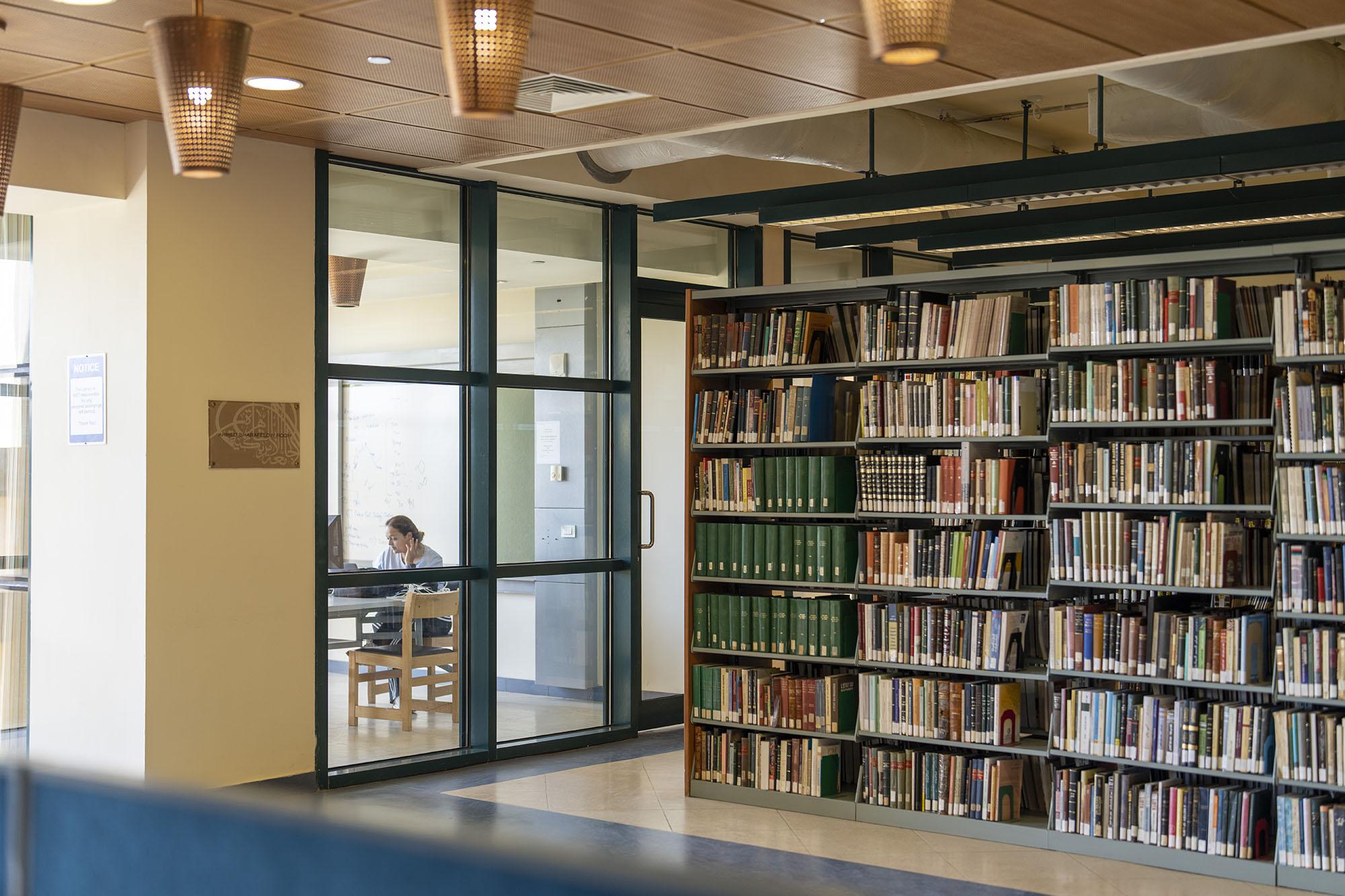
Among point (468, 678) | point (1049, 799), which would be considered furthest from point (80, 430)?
point (1049, 799)

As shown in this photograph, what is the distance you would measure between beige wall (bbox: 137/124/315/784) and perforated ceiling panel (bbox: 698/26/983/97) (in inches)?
109

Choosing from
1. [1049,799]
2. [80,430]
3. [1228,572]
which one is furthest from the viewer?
[80,430]

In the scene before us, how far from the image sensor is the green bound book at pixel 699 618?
7.19 metres

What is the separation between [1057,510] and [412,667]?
3610 millimetres

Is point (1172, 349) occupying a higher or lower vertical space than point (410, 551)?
higher

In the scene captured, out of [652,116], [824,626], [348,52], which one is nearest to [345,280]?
[652,116]

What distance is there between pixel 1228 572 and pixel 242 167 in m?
4.79

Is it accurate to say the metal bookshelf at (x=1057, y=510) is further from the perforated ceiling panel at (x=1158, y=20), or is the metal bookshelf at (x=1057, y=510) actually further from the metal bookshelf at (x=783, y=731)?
the perforated ceiling panel at (x=1158, y=20)

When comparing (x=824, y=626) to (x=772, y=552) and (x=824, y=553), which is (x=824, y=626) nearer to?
(x=824, y=553)

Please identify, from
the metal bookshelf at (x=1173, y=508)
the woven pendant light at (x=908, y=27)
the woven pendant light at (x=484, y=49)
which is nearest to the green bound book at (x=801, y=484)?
the metal bookshelf at (x=1173, y=508)

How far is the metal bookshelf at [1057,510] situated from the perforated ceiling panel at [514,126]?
1.10m

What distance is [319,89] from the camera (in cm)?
589

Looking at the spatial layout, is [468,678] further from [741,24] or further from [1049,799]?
[741,24]

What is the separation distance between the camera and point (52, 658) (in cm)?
691
